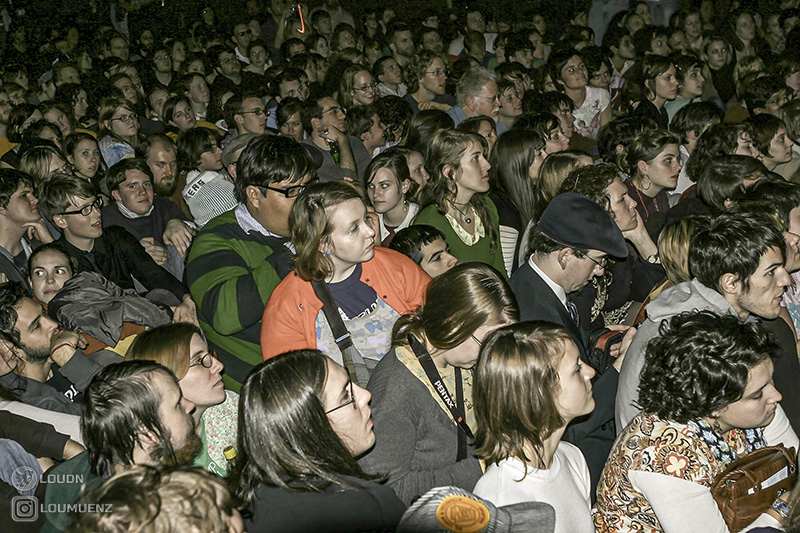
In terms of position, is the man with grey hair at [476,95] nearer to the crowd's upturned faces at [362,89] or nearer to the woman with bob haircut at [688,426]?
the crowd's upturned faces at [362,89]

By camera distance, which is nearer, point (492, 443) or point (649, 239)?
point (492, 443)

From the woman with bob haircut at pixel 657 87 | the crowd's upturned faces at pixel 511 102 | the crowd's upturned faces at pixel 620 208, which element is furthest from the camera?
the woman with bob haircut at pixel 657 87

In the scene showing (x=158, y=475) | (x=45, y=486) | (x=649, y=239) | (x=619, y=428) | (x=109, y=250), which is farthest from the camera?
(x=109, y=250)

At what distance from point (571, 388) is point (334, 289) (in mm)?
1128

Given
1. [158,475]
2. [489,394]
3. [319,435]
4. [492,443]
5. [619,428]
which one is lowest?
[619,428]

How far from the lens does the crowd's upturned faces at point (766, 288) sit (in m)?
2.95

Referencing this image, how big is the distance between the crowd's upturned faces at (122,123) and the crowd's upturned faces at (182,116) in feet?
2.41

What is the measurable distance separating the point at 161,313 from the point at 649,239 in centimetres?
266

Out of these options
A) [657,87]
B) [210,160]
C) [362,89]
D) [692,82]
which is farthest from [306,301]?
[692,82]

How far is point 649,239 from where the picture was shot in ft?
13.6

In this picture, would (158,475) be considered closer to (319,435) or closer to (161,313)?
(319,435)

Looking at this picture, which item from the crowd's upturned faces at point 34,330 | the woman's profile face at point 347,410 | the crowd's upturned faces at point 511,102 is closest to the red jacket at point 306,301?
the woman's profile face at point 347,410

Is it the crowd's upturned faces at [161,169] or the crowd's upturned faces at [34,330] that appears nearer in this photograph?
the crowd's upturned faces at [34,330]

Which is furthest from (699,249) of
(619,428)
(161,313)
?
(161,313)
